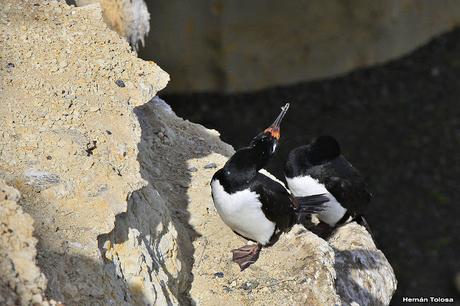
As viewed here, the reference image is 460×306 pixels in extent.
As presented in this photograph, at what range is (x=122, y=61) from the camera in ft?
17.1

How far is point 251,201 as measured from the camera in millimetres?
5469

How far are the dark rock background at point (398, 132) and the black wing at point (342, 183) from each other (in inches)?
160

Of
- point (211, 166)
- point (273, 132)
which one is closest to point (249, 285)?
point (273, 132)

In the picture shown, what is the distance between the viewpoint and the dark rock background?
1101 cm

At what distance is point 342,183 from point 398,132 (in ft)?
17.7

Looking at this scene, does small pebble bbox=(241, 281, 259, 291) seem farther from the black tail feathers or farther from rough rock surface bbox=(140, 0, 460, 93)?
rough rock surface bbox=(140, 0, 460, 93)

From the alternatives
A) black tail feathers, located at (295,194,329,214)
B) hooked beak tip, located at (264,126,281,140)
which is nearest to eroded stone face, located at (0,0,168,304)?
hooked beak tip, located at (264,126,281,140)

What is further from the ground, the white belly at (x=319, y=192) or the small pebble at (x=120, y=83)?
the small pebble at (x=120, y=83)

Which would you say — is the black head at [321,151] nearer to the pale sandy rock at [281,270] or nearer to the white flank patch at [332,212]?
the white flank patch at [332,212]

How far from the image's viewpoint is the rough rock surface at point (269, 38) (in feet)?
38.1

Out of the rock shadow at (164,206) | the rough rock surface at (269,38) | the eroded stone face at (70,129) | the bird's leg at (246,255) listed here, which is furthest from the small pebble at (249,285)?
the rough rock surface at (269,38)

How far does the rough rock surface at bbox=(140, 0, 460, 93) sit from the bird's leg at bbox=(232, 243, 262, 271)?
6436 mm

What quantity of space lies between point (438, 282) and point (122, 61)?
6.66 metres

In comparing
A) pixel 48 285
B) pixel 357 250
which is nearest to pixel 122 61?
pixel 48 285
